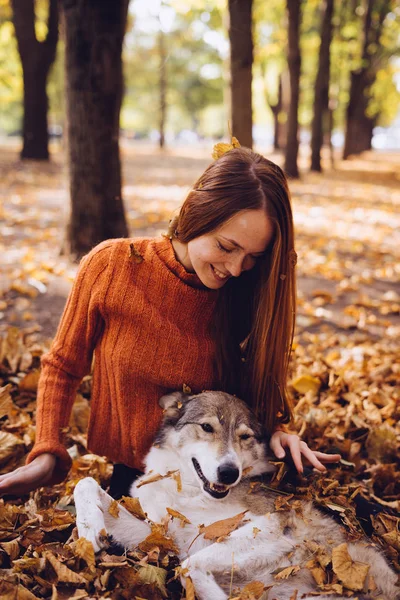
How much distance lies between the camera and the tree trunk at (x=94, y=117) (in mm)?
5594

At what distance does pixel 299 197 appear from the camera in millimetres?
15617

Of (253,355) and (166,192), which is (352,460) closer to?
(253,355)

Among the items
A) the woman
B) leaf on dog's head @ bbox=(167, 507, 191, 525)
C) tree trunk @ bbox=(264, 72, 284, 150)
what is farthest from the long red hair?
tree trunk @ bbox=(264, 72, 284, 150)

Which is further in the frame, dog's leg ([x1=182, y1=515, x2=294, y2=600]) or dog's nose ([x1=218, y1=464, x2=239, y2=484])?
dog's nose ([x1=218, y1=464, x2=239, y2=484])

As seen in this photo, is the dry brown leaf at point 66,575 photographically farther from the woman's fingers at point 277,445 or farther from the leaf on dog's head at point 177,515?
the woman's fingers at point 277,445

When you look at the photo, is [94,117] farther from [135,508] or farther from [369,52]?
[369,52]

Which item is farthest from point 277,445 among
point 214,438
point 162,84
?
point 162,84

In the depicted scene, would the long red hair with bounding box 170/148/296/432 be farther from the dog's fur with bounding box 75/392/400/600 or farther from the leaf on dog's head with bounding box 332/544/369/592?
the leaf on dog's head with bounding box 332/544/369/592

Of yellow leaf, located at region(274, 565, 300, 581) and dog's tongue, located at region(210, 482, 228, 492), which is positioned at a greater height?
dog's tongue, located at region(210, 482, 228, 492)

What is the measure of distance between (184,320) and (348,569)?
1.49m

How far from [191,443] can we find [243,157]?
1565mm

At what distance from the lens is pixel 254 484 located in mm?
2828

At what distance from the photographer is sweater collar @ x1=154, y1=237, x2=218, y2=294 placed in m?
2.92

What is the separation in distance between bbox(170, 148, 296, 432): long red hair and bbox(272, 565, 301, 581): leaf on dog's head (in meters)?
0.81
